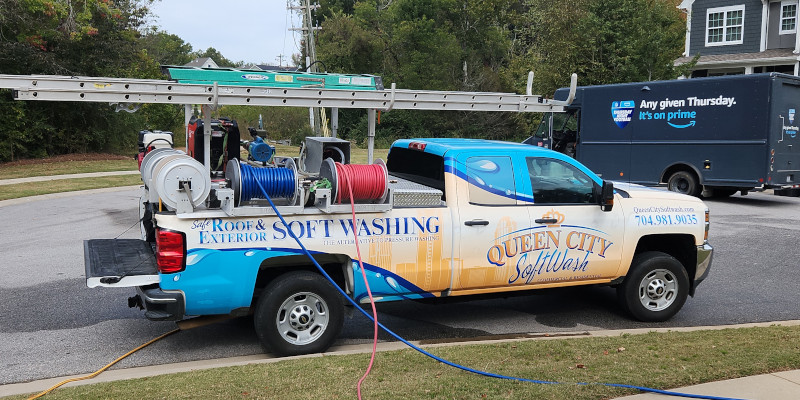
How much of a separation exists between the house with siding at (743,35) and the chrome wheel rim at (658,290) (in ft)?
87.2

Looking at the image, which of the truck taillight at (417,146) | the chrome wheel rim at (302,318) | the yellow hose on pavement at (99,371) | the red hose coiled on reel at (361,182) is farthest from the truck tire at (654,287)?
the yellow hose on pavement at (99,371)

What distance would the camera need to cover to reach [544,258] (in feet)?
21.7

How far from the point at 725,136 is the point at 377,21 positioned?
120 feet

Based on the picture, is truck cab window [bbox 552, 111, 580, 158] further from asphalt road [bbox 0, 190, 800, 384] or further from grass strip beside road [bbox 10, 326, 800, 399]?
grass strip beside road [bbox 10, 326, 800, 399]

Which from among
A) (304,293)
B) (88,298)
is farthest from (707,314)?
(88,298)

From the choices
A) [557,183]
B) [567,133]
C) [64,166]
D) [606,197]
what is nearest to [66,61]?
[64,166]

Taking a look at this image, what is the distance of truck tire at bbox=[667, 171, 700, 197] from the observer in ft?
56.4

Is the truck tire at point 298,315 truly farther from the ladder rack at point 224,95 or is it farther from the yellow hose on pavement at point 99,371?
the ladder rack at point 224,95

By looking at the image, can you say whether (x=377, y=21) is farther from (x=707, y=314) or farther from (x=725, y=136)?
(x=707, y=314)

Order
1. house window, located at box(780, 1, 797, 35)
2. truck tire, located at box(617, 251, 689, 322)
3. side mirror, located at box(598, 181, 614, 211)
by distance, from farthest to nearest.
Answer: house window, located at box(780, 1, 797, 35), truck tire, located at box(617, 251, 689, 322), side mirror, located at box(598, 181, 614, 211)

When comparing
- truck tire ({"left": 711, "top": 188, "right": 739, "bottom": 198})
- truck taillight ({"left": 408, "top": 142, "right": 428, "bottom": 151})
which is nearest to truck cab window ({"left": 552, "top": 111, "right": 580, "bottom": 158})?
truck tire ({"left": 711, "top": 188, "right": 739, "bottom": 198})

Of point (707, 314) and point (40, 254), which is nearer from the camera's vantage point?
point (707, 314)

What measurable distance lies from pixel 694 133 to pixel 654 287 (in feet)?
36.9

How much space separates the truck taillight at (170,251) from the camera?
5.34 meters
